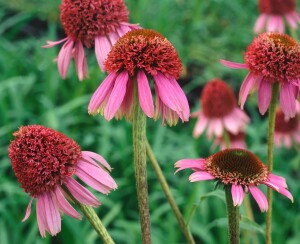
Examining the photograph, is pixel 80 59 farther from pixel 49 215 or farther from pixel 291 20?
pixel 291 20

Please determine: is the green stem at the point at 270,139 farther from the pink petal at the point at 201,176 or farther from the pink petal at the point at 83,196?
the pink petal at the point at 83,196

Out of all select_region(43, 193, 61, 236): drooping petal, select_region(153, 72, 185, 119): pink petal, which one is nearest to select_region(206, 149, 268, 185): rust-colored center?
select_region(153, 72, 185, 119): pink petal

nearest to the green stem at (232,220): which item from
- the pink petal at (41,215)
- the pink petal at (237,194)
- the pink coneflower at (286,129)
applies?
the pink petal at (237,194)

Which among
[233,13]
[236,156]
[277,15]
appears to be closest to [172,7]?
[233,13]

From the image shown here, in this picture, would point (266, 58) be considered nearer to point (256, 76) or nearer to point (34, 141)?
point (256, 76)

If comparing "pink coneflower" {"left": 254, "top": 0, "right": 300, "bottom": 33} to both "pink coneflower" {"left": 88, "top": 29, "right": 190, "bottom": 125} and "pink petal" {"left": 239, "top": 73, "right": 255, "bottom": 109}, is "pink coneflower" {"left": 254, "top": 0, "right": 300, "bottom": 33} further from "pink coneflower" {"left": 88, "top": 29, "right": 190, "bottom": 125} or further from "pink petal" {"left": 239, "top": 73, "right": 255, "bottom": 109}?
"pink coneflower" {"left": 88, "top": 29, "right": 190, "bottom": 125}
